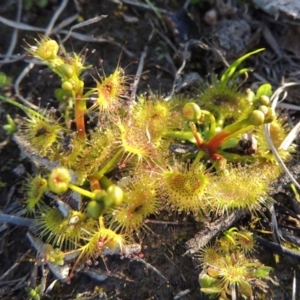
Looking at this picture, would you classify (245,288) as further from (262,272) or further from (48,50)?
(48,50)

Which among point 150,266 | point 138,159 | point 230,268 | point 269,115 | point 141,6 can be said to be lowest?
point 150,266

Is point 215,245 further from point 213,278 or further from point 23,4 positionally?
point 23,4

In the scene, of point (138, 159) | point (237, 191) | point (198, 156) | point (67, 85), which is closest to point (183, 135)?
point (198, 156)

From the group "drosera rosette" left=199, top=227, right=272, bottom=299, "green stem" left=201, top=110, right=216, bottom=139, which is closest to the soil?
"drosera rosette" left=199, top=227, right=272, bottom=299

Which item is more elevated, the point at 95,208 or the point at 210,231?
the point at 95,208

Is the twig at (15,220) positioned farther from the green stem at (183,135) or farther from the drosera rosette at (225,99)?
the drosera rosette at (225,99)

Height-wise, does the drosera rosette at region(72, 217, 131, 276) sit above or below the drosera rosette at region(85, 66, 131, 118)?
below

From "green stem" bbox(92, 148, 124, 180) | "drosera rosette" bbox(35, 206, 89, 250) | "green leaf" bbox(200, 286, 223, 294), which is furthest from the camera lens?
"green stem" bbox(92, 148, 124, 180)

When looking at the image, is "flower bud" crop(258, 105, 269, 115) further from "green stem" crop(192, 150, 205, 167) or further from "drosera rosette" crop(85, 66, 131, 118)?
"drosera rosette" crop(85, 66, 131, 118)
